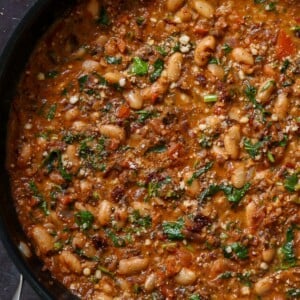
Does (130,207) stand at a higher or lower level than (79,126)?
lower

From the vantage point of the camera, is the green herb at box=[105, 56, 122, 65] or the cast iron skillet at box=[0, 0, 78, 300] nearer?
the cast iron skillet at box=[0, 0, 78, 300]

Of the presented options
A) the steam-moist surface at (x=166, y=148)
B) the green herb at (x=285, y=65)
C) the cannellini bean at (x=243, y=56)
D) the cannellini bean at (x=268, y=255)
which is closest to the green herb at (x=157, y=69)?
the steam-moist surface at (x=166, y=148)

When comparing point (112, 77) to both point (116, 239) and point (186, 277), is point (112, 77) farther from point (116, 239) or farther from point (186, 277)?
point (186, 277)

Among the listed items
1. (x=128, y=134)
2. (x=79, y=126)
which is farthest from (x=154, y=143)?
(x=79, y=126)

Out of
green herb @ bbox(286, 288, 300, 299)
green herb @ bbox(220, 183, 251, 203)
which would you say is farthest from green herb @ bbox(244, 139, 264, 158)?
green herb @ bbox(286, 288, 300, 299)

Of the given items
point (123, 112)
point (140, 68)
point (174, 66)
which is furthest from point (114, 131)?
point (174, 66)

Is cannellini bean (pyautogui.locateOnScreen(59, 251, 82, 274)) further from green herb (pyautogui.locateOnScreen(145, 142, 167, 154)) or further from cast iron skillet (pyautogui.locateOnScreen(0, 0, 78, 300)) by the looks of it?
green herb (pyautogui.locateOnScreen(145, 142, 167, 154))

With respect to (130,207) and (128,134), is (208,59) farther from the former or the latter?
(130,207)
